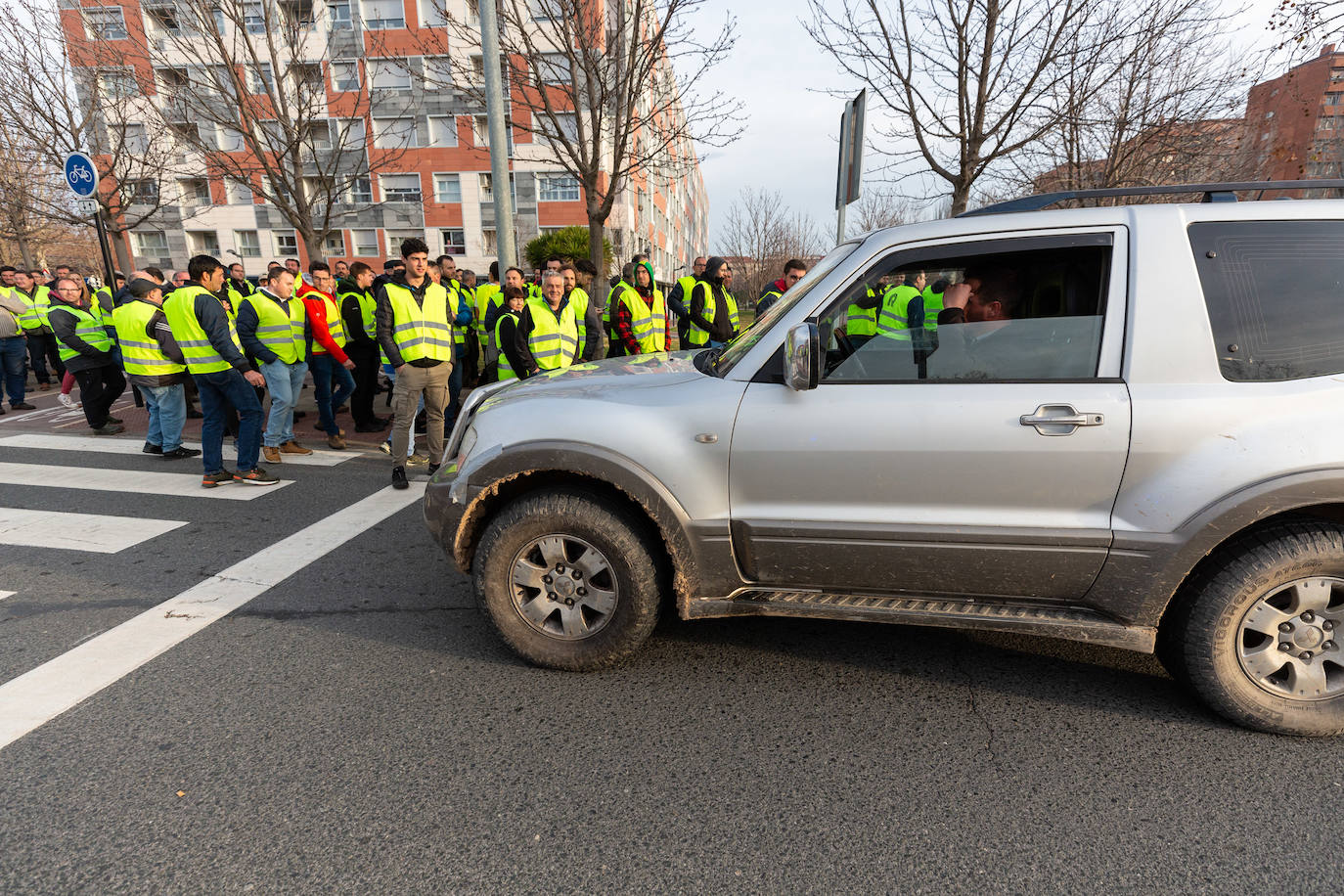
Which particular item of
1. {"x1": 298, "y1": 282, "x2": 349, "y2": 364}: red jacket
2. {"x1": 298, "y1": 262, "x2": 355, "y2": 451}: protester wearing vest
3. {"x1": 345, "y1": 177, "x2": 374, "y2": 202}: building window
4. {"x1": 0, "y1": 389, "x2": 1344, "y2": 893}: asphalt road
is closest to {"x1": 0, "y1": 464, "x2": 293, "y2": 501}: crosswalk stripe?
{"x1": 298, "y1": 262, "x2": 355, "y2": 451}: protester wearing vest

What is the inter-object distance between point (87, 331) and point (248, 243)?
3633 cm

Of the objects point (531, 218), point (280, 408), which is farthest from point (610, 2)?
point (531, 218)

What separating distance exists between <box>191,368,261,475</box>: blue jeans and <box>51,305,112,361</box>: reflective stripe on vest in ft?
9.50

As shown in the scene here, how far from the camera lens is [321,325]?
7512 mm

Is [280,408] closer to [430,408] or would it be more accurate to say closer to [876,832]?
[430,408]

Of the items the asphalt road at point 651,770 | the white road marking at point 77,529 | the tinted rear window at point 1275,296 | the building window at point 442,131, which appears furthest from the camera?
the building window at point 442,131

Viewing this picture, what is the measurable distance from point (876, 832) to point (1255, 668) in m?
1.62

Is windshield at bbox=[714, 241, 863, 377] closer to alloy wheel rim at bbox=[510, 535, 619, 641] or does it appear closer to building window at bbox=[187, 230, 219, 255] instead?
alloy wheel rim at bbox=[510, 535, 619, 641]

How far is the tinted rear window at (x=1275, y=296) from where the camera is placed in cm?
243

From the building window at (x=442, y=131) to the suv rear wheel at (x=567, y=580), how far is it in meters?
Result: 37.8

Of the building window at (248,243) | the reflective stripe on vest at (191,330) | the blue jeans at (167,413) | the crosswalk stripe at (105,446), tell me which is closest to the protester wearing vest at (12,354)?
the crosswalk stripe at (105,446)

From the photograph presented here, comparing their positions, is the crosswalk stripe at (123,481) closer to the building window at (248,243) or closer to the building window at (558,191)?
the building window at (558,191)

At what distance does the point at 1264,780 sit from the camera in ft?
7.73

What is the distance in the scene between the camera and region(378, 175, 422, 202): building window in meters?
36.3
